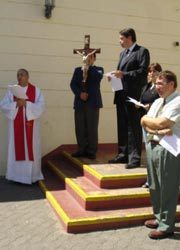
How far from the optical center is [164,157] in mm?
4270

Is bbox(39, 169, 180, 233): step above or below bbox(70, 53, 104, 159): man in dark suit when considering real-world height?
below

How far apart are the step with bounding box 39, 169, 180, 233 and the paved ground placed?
0.09 metres

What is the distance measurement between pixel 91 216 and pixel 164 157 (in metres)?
1.17

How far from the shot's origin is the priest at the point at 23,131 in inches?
255

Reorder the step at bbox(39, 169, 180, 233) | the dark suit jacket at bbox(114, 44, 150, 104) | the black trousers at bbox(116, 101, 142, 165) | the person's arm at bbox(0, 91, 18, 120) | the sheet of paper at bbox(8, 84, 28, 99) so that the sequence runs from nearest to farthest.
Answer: the step at bbox(39, 169, 180, 233) < the dark suit jacket at bbox(114, 44, 150, 104) < the black trousers at bbox(116, 101, 142, 165) < the sheet of paper at bbox(8, 84, 28, 99) < the person's arm at bbox(0, 91, 18, 120)

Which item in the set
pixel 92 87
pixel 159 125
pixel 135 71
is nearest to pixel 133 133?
pixel 135 71

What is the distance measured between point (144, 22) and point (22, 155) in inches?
136

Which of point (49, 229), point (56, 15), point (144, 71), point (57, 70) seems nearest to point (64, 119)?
point (57, 70)

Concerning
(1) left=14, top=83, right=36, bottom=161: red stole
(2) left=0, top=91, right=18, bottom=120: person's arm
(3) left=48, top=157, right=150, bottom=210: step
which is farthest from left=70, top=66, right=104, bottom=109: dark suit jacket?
(3) left=48, top=157, right=150, bottom=210: step

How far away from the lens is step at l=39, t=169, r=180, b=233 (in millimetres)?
4656

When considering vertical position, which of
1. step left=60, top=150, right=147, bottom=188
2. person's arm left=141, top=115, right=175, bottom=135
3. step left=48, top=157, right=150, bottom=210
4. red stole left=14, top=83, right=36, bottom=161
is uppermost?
person's arm left=141, top=115, right=175, bottom=135

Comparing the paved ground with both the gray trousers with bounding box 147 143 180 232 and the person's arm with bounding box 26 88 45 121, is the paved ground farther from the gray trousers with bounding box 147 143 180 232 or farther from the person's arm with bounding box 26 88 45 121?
the person's arm with bounding box 26 88 45 121

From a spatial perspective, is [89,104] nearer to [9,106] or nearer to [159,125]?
[9,106]

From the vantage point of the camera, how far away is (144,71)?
18.5 ft
